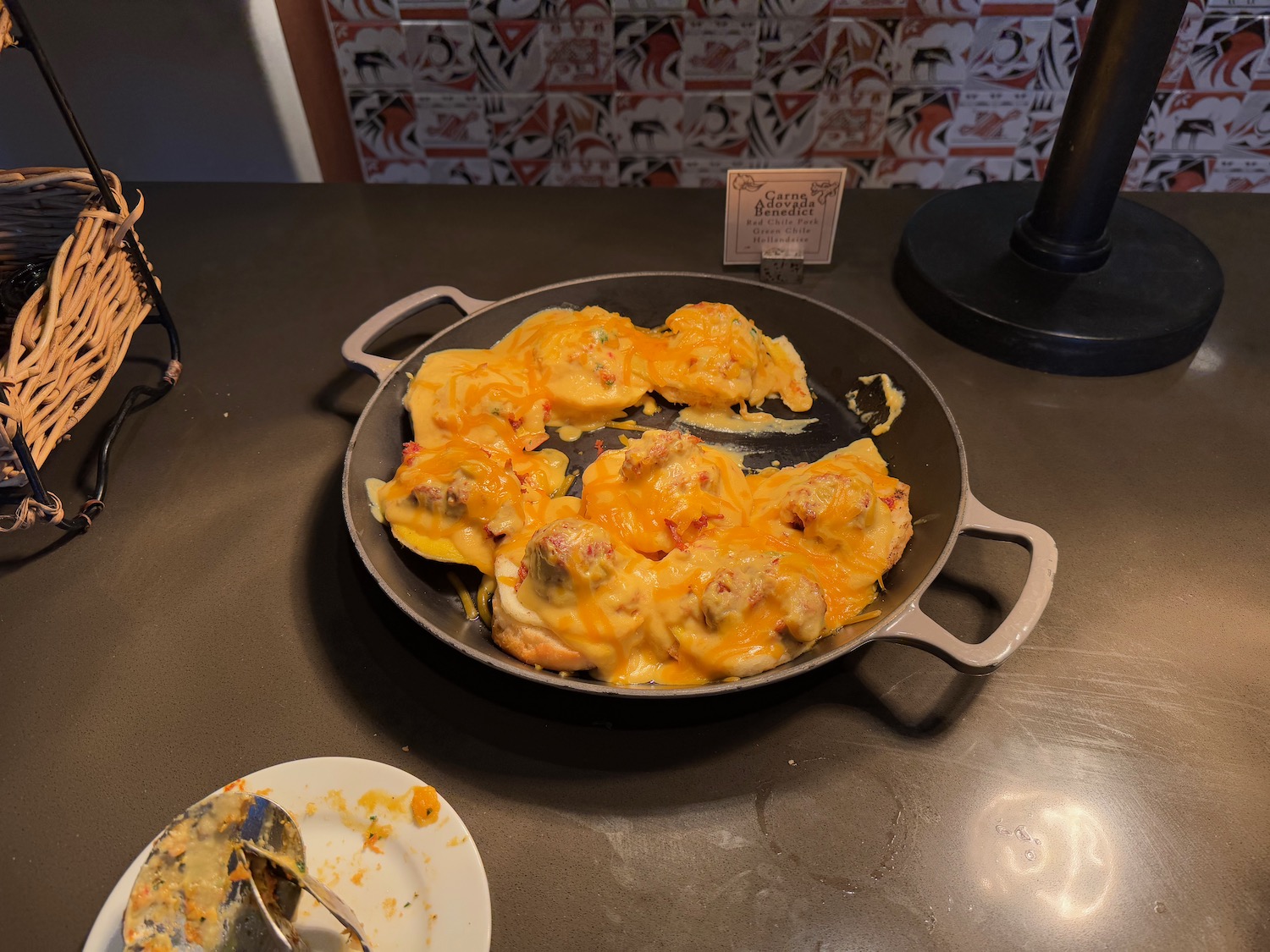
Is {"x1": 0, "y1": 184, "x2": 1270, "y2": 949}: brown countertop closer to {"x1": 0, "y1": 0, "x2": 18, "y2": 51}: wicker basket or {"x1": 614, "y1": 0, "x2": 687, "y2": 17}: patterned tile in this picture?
{"x1": 0, "y1": 0, "x2": 18, "y2": 51}: wicker basket

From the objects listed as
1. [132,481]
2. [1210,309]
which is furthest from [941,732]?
[132,481]

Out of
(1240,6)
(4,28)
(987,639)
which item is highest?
(4,28)

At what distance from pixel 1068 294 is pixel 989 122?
0.62m

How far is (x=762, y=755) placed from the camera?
0.97 metres

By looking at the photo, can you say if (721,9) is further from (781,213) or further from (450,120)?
(450,120)

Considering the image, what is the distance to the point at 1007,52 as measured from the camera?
173 cm

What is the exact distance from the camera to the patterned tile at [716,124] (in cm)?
183

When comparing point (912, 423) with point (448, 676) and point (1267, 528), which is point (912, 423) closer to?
point (1267, 528)

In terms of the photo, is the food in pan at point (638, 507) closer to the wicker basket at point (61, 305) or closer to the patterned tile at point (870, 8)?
the wicker basket at point (61, 305)

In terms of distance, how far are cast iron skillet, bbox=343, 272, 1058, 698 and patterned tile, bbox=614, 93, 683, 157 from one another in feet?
2.11

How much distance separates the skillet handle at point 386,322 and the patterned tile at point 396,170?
692 millimetres

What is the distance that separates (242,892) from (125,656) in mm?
485

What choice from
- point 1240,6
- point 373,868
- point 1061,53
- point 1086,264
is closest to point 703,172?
point 1061,53

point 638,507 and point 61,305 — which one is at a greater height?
point 61,305
